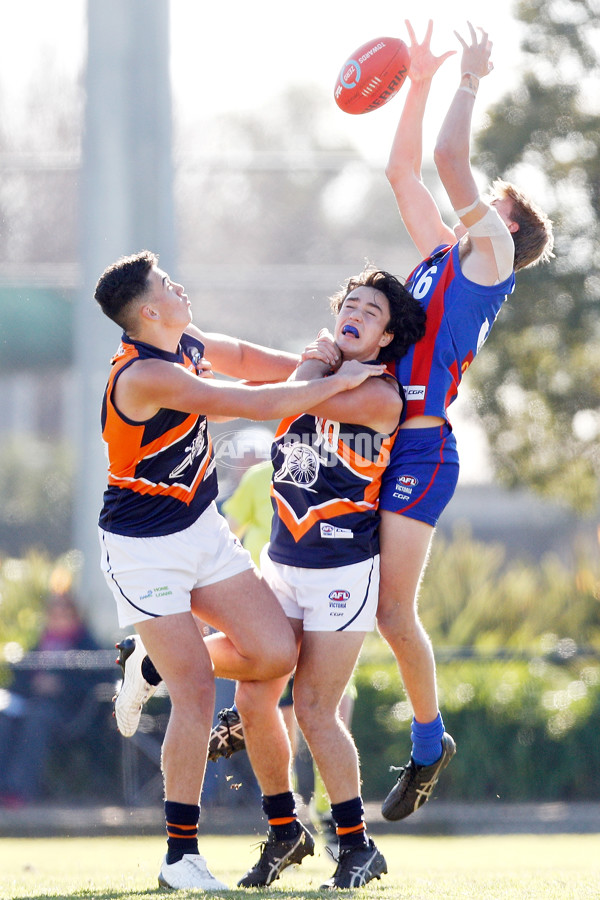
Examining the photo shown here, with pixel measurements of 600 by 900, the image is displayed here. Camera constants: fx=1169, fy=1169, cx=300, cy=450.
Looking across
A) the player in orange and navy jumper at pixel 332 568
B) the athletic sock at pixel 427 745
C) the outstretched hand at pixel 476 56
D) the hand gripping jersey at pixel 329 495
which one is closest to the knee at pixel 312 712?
the player in orange and navy jumper at pixel 332 568

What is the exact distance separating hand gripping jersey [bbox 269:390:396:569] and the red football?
1.52 metres

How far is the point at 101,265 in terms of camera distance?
418 inches

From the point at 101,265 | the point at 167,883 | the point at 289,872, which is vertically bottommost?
the point at 289,872

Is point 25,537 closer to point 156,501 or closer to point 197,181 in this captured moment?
point 197,181

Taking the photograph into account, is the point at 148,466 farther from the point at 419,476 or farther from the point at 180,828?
the point at 180,828

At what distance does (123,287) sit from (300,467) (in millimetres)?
932

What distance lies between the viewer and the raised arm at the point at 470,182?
4328 millimetres

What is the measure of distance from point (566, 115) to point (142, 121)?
400cm

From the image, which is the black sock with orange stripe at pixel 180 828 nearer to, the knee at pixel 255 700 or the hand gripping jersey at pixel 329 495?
the knee at pixel 255 700

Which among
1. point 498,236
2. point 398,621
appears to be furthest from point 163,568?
point 498,236

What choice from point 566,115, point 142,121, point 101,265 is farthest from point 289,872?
point 566,115

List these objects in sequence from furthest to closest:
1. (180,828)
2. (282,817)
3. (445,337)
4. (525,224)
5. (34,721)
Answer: (34,721) → (525,224) → (445,337) → (282,817) → (180,828)

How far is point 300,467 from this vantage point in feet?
14.4

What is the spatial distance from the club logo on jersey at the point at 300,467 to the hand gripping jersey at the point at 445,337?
16.1 inches
